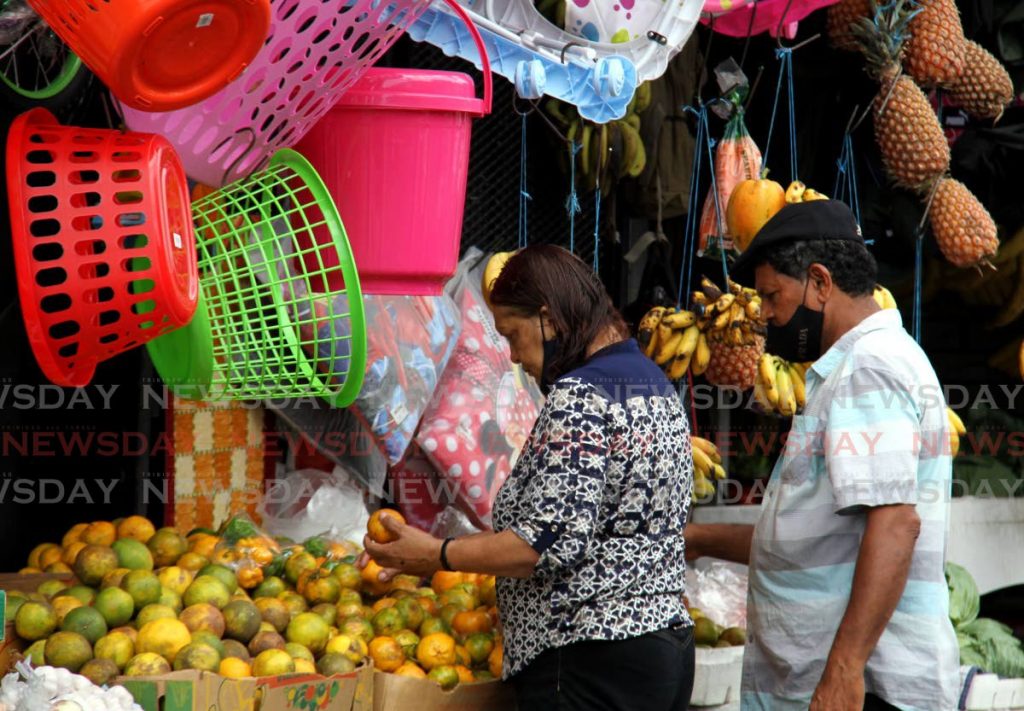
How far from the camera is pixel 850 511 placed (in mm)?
2291

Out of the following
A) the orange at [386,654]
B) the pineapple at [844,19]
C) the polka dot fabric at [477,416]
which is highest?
the pineapple at [844,19]

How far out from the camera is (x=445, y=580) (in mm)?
3025

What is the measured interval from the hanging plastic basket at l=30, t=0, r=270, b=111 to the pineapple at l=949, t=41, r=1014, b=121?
3.09 meters

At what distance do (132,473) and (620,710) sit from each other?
1583 millimetres

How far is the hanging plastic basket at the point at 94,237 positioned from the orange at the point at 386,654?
989 mm

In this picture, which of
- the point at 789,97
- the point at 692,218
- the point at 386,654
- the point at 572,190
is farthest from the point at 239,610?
the point at 789,97

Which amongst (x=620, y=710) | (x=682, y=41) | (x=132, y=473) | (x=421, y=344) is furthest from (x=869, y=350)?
(x=132, y=473)

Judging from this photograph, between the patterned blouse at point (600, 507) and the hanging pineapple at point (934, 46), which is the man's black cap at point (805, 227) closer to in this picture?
the patterned blouse at point (600, 507)

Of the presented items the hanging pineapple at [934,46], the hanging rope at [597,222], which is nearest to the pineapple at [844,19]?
the hanging pineapple at [934,46]

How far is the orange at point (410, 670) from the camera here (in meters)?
2.60

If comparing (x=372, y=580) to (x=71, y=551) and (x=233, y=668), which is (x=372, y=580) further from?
(x=71, y=551)

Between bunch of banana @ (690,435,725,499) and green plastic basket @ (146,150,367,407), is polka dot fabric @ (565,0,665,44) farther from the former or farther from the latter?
bunch of banana @ (690,435,725,499)

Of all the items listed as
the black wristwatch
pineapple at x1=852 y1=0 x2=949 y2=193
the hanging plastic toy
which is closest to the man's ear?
the hanging plastic toy

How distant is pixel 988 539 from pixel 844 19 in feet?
6.62
